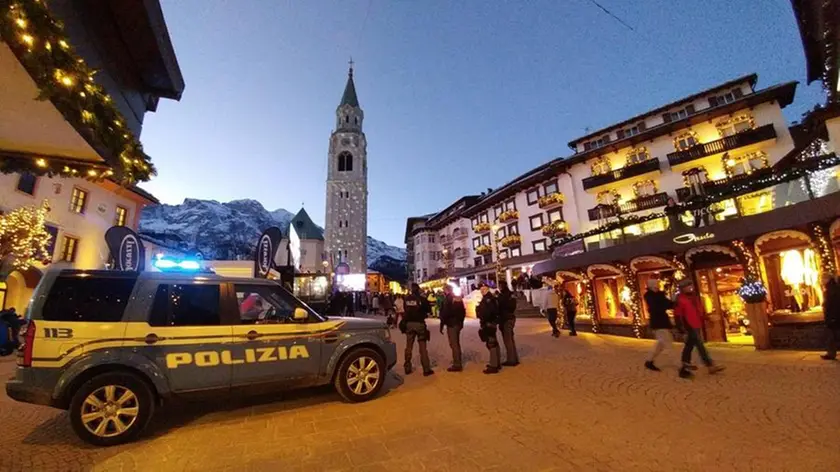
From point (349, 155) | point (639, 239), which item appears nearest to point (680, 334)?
point (639, 239)

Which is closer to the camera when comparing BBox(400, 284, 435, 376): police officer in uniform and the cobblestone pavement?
the cobblestone pavement

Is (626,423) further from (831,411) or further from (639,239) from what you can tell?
(639,239)

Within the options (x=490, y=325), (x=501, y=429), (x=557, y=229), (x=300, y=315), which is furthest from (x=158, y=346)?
(x=557, y=229)

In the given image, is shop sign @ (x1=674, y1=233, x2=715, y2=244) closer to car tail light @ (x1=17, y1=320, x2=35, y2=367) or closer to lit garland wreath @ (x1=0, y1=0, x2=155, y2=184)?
lit garland wreath @ (x1=0, y1=0, x2=155, y2=184)

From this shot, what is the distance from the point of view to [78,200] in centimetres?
2194

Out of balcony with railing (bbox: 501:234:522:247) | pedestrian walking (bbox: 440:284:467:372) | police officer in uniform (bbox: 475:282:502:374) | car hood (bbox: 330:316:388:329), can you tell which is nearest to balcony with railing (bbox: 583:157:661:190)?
balcony with railing (bbox: 501:234:522:247)

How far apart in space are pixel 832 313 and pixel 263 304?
37.7 feet

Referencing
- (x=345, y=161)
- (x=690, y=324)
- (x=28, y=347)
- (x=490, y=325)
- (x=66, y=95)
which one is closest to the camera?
(x=66, y=95)

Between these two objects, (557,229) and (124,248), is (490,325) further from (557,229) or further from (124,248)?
(557,229)

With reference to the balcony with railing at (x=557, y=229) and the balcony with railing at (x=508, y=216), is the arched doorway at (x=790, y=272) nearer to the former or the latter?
the balcony with railing at (x=557, y=229)

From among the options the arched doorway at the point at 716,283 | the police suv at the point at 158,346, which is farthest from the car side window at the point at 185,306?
the arched doorway at the point at 716,283

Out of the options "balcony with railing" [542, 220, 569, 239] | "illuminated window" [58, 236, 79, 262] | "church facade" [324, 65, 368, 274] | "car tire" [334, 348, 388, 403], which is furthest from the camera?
"church facade" [324, 65, 368, 274]

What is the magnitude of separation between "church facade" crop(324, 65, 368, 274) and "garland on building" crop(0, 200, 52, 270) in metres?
44.7

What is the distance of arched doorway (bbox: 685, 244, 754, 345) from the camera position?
10.8m
